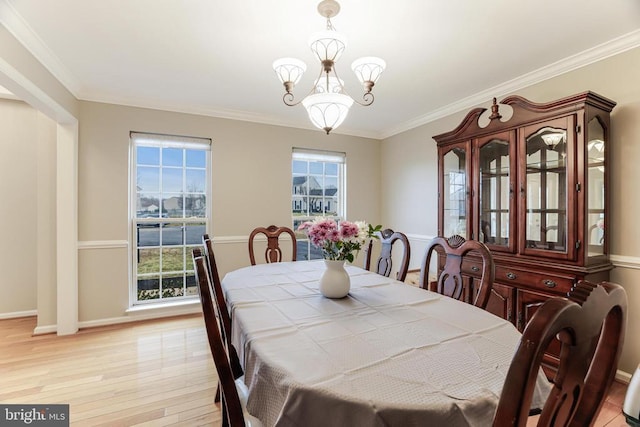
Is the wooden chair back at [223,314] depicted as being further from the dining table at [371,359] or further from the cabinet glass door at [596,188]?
the cabinet glass door at [596,188]

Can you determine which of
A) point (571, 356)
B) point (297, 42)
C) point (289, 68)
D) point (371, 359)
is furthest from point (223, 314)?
point (297, 42)

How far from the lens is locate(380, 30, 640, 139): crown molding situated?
214 centimetres

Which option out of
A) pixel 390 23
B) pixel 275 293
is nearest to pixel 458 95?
pixel 390 23

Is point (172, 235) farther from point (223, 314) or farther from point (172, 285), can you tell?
point (223, 314)

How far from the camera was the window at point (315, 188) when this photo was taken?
4184 millimetres

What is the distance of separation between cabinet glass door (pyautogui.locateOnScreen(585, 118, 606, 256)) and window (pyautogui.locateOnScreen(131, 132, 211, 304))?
3588 mm

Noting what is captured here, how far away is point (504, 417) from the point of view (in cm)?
52

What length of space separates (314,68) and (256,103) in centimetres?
108

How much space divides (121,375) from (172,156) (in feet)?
7.57

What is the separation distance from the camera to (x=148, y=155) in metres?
3.50

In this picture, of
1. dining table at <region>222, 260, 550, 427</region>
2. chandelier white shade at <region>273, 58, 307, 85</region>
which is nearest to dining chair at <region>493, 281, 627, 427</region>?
dining table at <region>222, 260, 550, 427</region>

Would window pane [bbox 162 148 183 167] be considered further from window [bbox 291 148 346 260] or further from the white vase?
the white vase

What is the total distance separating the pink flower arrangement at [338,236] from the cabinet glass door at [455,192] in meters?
1.69

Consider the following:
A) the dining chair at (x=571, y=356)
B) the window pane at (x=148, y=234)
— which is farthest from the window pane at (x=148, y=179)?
the dining chair at (x=571, y=356)
